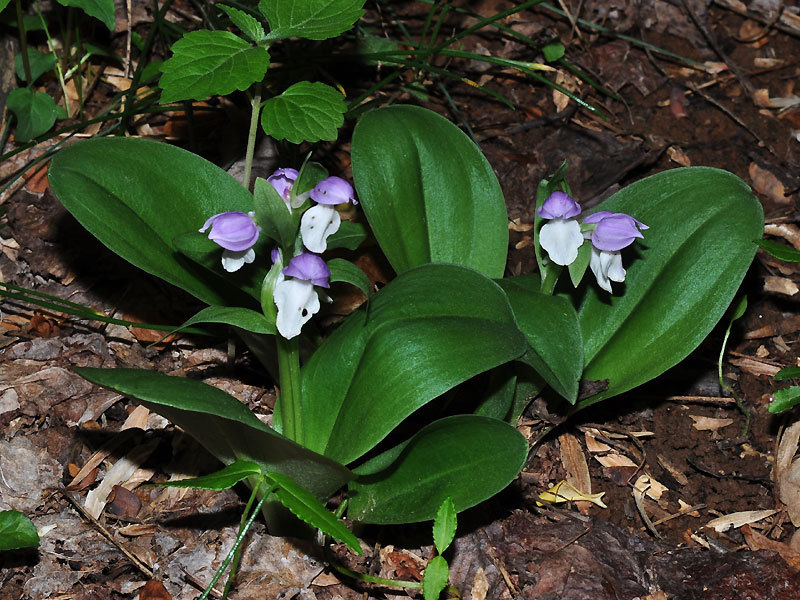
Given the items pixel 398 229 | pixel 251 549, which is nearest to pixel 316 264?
pixel 398 229

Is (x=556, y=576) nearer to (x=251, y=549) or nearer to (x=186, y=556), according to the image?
(x=251, y=549)

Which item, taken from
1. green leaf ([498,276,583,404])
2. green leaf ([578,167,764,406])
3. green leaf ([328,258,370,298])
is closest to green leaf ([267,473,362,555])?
green leaf ([328,258,370,298])

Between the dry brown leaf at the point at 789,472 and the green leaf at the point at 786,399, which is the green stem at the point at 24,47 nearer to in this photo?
the green leaf at the point at 786,399

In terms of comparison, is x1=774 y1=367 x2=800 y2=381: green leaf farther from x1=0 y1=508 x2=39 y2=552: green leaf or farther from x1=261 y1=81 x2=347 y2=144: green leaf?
x1=0 y1=508 x2=39 y2=552: green leaf

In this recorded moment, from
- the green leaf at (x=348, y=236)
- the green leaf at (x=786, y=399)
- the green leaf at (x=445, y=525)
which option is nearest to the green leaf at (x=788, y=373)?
the green leaf at (x=786, y=399)

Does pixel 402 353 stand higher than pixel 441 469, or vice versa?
pixel 402 353

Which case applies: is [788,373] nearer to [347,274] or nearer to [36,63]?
[347,274]

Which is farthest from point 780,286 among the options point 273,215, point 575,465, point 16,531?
point 16,531
